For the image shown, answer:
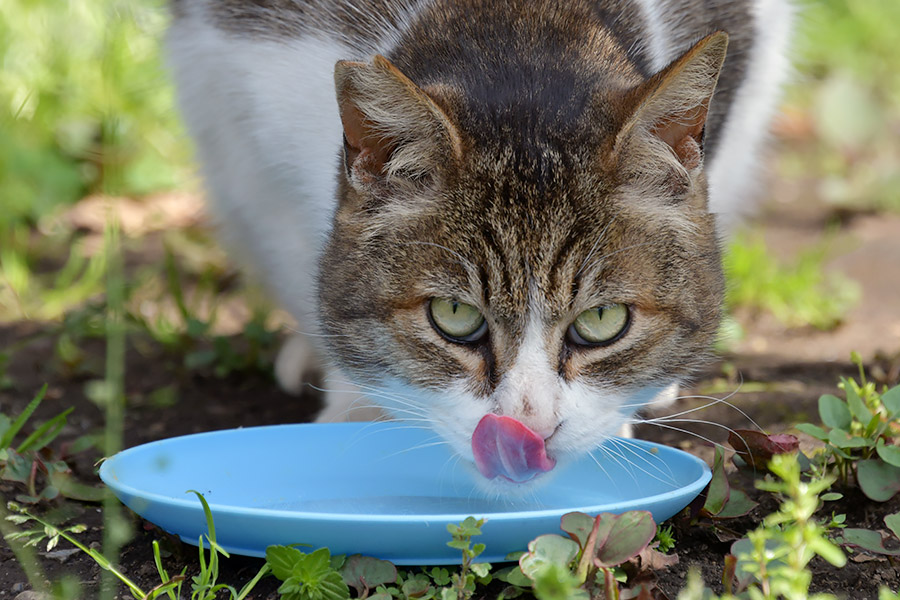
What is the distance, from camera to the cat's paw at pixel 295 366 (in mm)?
3059

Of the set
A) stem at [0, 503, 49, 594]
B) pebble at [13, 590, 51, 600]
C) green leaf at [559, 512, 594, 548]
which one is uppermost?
green leaf at [559, 512, 594, 548]

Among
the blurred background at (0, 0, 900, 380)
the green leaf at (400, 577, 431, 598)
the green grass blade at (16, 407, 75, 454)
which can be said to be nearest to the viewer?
the green leaf at (400, 577, 431, 598)

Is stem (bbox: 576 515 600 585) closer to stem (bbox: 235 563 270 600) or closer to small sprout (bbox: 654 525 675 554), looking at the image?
small sprout (bbox: 654 525 675 554)

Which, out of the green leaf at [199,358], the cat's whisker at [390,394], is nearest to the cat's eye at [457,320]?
the cat's whisker at [390,394]

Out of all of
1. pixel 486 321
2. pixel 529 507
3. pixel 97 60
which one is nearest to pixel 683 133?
pixel 486 321

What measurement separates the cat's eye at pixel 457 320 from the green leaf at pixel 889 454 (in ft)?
2.60

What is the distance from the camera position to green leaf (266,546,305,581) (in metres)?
1.69

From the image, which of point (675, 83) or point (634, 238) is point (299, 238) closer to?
point (634, 238)

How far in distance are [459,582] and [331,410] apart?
1.00 metres

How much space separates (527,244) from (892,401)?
795 mm

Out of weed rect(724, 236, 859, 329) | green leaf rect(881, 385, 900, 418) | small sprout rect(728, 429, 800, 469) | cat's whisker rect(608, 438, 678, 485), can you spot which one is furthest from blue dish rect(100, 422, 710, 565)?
weed rect(724, 236, 859, 329)

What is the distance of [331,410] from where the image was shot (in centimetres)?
260

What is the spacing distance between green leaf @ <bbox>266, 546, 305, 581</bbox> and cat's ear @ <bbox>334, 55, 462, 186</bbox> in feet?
2.43

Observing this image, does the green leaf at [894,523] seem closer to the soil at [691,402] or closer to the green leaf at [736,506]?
the soil at [691,402]
